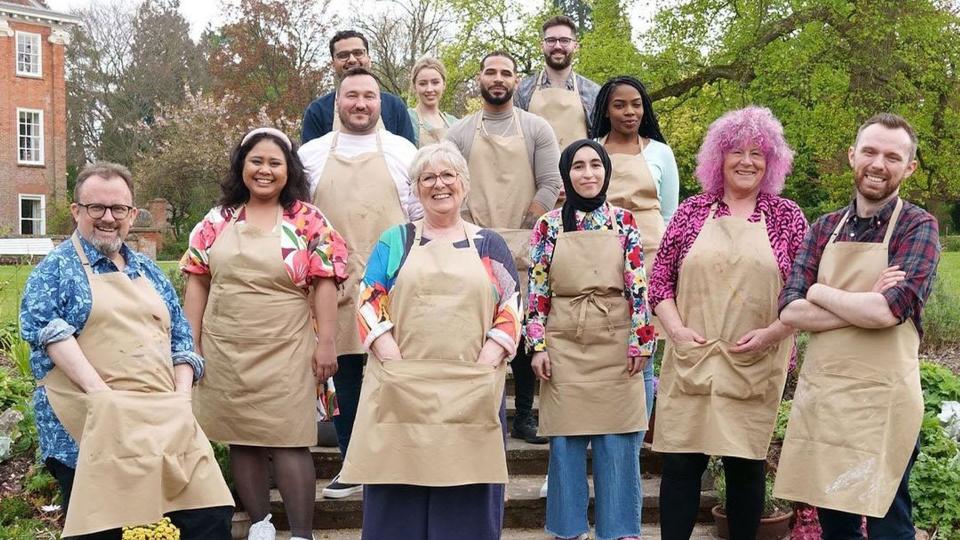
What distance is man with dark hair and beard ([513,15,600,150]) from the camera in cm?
512

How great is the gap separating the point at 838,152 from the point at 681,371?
1057 cm

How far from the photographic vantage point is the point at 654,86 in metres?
13.8

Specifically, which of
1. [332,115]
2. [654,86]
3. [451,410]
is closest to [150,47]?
[654,86]

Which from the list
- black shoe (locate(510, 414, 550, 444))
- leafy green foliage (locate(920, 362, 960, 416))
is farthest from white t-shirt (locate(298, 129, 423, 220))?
leafy green foliage (locate(920, 362, 960, 416))

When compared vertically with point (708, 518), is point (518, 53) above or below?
above

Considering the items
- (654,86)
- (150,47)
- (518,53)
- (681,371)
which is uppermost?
(150,47)

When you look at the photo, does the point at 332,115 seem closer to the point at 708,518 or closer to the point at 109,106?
the point at 708,518

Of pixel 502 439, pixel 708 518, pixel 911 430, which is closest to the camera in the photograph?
pixel 911 430

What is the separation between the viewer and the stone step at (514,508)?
14.5 feet

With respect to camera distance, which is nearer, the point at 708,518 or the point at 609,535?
the point at 609,535

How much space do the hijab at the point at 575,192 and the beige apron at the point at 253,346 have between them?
4.03ft

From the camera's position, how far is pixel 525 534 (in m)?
4.48

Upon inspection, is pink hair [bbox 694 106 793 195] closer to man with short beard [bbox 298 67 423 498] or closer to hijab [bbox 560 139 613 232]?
hijab [bbox 560 139 613 232]

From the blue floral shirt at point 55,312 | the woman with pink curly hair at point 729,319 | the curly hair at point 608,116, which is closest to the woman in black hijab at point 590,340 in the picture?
the woman with pink curly hair at point 729,319
